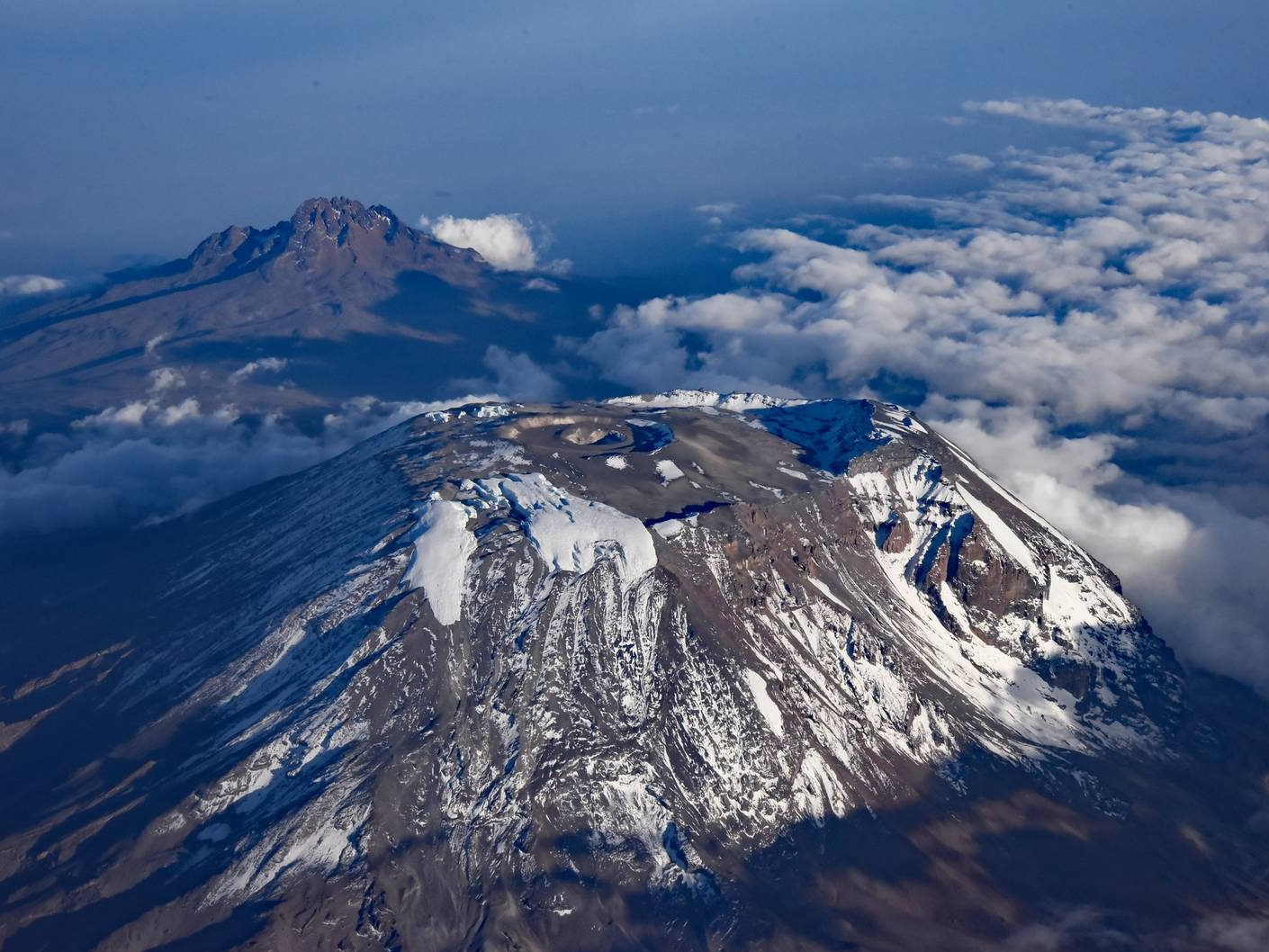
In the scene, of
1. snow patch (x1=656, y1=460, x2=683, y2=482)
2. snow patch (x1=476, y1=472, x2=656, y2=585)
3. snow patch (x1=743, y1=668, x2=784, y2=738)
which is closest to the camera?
snow patch (x1=743, y1=668, x2=784, y2=738)

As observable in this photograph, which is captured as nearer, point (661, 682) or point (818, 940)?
point (818, 940)

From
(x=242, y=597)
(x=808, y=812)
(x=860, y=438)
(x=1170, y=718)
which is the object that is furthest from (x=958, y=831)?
(x=242, y=597)

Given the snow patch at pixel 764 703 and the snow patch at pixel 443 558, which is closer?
the snow patch at pixel 764 703

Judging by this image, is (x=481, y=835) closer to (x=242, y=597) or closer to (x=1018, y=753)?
(x=242, y=597)

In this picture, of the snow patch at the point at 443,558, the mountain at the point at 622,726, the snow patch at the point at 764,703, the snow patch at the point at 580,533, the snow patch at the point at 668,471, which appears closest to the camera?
the mountain at the point at 622,726

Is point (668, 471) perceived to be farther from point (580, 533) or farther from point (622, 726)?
point (622, 726)

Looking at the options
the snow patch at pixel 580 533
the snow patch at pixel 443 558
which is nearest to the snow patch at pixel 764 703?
the snow patch at pixel 580 533

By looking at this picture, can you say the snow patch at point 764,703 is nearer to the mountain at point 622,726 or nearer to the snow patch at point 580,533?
the mountain at point 622,726

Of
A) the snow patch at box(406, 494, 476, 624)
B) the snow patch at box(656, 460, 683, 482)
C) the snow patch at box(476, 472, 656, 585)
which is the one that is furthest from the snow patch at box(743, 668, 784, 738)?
the snow patch at box(406, 494, 476, 624)

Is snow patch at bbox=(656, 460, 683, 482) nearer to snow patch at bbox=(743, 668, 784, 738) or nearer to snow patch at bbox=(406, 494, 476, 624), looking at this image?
snow patch at bbox=(406, 494, 476, 624)
